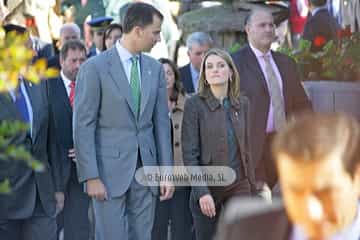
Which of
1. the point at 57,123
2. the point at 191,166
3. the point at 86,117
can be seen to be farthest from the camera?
the point at 57,123

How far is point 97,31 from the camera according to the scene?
12359mm

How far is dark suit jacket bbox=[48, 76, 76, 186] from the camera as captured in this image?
9.12 m

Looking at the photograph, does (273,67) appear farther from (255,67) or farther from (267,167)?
(267,167)

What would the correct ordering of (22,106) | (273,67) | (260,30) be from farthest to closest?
(260,30), (273,67), (22,106)

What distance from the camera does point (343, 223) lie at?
3121mm

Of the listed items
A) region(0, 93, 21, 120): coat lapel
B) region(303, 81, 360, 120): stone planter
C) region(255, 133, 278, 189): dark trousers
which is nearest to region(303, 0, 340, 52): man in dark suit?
region(303, 81, 360, 120): stone planter

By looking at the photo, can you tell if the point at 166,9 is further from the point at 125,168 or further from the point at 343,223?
the point at 343,223

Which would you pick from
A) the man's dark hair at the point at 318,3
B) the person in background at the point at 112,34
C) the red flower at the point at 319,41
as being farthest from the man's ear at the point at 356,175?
the man's dark hair at the point at 318,3

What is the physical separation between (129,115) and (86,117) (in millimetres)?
304

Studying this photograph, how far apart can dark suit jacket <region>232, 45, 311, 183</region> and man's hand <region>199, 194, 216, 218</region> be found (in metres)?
1.08

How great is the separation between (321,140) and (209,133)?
5469 millimetres

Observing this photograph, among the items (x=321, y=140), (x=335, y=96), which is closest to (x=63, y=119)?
(x=335, y=96)

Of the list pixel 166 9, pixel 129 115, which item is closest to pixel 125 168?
pixel 129 115

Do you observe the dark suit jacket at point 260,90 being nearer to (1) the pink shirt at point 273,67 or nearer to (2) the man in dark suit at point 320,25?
(1) the pink shirt at point 273,67
